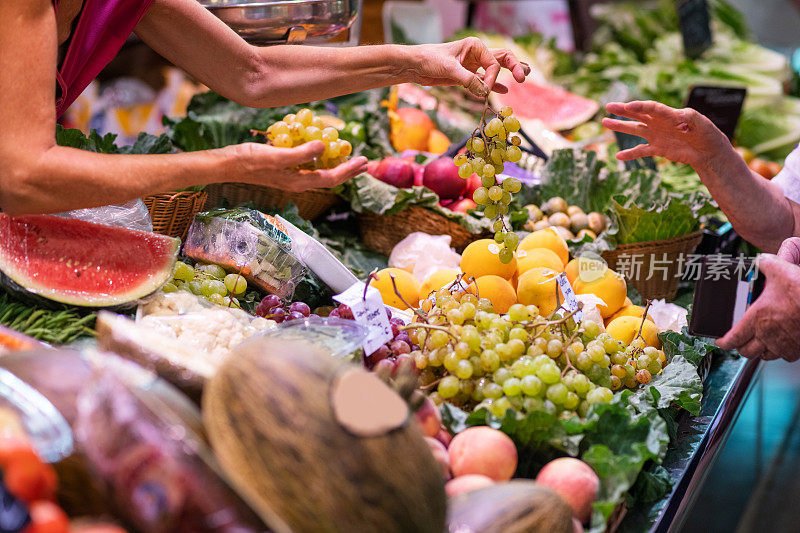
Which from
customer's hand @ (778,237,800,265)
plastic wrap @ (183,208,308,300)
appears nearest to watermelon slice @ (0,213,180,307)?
plastic wrap @ (183,208,308,300)

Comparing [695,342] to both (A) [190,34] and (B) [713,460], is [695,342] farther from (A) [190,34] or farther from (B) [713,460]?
(A) [190,34]

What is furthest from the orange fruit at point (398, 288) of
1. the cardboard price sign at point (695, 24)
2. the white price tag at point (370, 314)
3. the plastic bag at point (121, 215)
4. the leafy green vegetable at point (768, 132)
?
the leafy green vegetable at point (768, 132)

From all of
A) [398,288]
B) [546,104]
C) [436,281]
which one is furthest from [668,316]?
[546,104]

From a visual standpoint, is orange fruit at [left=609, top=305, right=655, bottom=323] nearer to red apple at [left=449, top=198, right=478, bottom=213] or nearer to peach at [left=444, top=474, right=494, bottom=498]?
red apple at [left=449, top=198, right=478, bottom=213]

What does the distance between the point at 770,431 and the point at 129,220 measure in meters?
3.19

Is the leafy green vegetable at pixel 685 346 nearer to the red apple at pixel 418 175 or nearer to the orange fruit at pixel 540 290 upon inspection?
the orange fruit at pixel 540 290

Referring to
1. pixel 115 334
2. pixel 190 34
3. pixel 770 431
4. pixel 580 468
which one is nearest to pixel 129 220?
pixel 190 34

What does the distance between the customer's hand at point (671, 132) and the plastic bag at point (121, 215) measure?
139 centimetres

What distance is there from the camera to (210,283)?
1739 mm

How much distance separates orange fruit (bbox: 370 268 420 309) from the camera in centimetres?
191

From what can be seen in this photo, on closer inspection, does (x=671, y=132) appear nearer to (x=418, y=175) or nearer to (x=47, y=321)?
(x=418, y=175)

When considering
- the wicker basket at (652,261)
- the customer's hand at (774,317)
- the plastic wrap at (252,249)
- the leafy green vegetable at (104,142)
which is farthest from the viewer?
the wicker basket at (652,261)

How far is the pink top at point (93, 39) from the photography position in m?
1.57

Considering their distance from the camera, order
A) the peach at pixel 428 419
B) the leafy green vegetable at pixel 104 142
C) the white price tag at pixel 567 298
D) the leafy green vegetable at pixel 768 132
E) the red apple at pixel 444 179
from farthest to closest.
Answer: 1. the leafy green vegetable at pixel 768 132
2. the red apple at pixel 444 179
3. the leafy green vegetable at pixel 104 142
4. the white price tag at pixel 567 298
5. the peach at pixel 428 419
